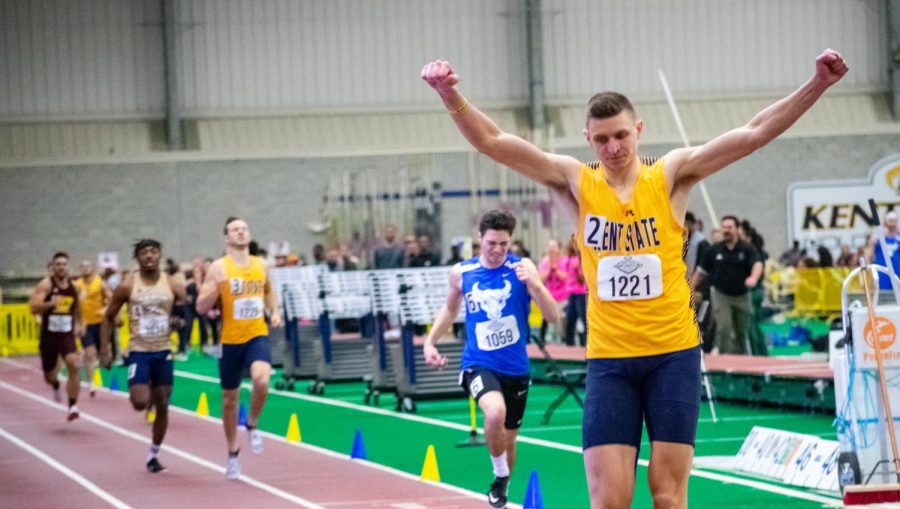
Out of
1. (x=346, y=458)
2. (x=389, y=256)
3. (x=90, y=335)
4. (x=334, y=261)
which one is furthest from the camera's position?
(x=334, y=261)

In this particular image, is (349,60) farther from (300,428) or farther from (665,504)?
(665,504)

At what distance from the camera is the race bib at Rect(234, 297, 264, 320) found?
1462 centimetres

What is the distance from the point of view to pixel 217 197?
1690 inches

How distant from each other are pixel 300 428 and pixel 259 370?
4.77 metres

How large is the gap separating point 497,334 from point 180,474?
185 inches

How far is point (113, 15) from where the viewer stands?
43094mm

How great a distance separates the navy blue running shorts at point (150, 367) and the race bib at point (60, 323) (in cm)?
630

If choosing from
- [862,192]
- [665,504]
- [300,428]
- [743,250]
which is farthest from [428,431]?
[862,192]

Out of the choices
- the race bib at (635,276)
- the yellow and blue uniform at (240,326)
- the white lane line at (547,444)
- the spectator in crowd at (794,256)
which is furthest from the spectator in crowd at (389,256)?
the race bib at (635,276)

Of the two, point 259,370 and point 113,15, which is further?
point 113,15

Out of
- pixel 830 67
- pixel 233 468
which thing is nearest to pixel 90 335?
pixel 233 468

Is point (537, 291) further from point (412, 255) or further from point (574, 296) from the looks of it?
point (412, 255)

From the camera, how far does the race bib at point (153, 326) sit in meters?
15.6

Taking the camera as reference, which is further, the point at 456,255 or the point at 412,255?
the point at 456,255
